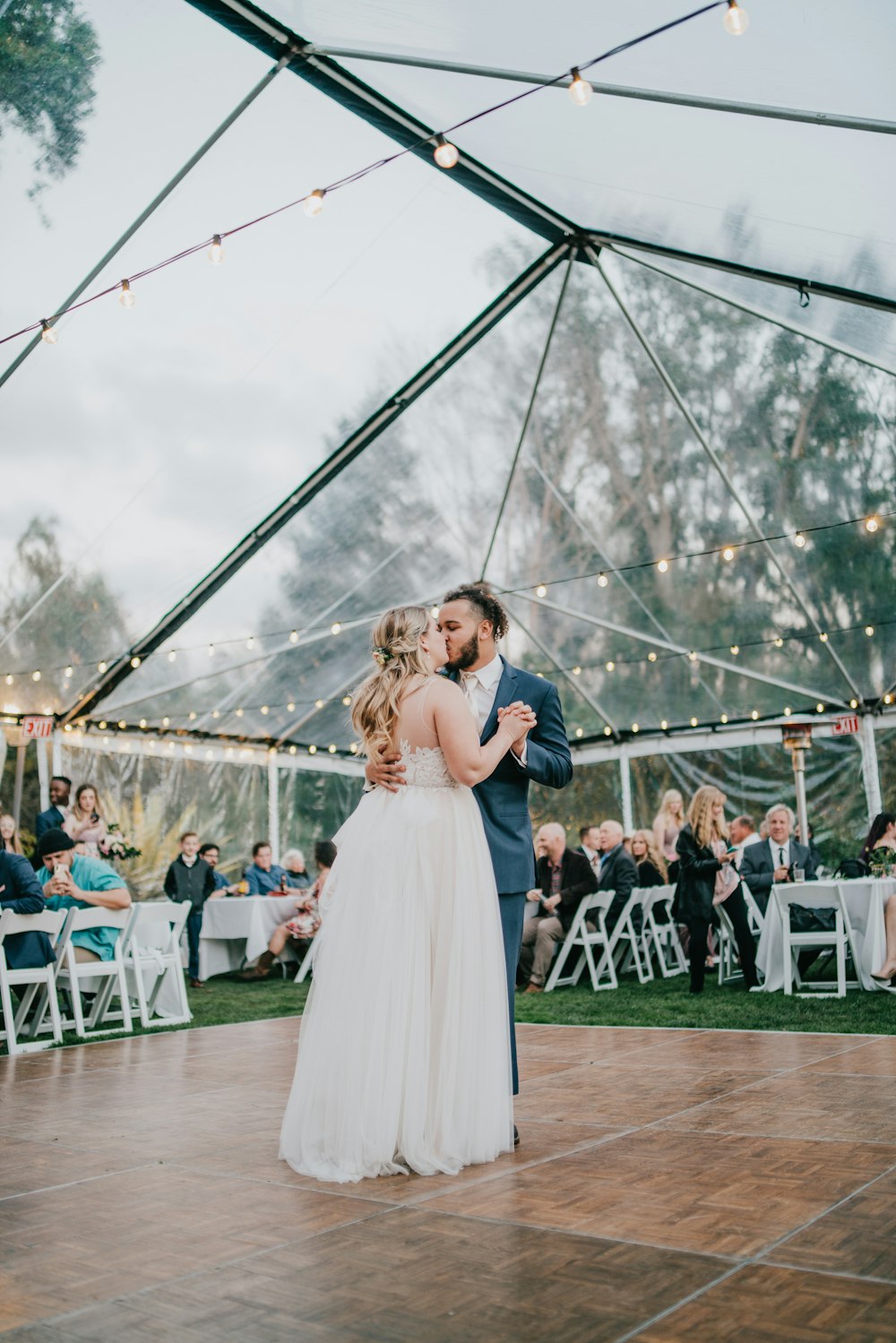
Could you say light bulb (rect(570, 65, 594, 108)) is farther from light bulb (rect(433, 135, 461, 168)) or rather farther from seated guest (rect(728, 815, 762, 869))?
seated guest (rect(728, 815, 762, 869))

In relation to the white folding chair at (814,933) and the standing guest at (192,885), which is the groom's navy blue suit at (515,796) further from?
the standing guest at (192,885)

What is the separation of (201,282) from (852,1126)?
7069 millimetres

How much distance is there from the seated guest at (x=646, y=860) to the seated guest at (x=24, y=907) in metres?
5.46

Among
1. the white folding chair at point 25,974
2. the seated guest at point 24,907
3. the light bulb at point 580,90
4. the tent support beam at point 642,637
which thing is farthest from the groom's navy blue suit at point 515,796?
the tent support beam at point 642,637

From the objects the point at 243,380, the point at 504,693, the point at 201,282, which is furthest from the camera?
the point at 243,380

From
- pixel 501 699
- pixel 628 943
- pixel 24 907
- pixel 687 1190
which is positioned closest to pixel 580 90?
pixel 501 699

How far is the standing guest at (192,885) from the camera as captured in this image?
37.0 ft

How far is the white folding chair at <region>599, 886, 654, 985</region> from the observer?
869cm

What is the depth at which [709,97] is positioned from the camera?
5.54 m

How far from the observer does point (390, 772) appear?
3.15 meters

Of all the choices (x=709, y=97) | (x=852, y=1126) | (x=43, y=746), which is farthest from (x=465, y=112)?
(x=43, y=746)

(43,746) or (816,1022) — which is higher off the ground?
(43,746)

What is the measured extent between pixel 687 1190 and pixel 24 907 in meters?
4.51

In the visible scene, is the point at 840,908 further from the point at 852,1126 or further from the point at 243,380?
the point at 243,380
